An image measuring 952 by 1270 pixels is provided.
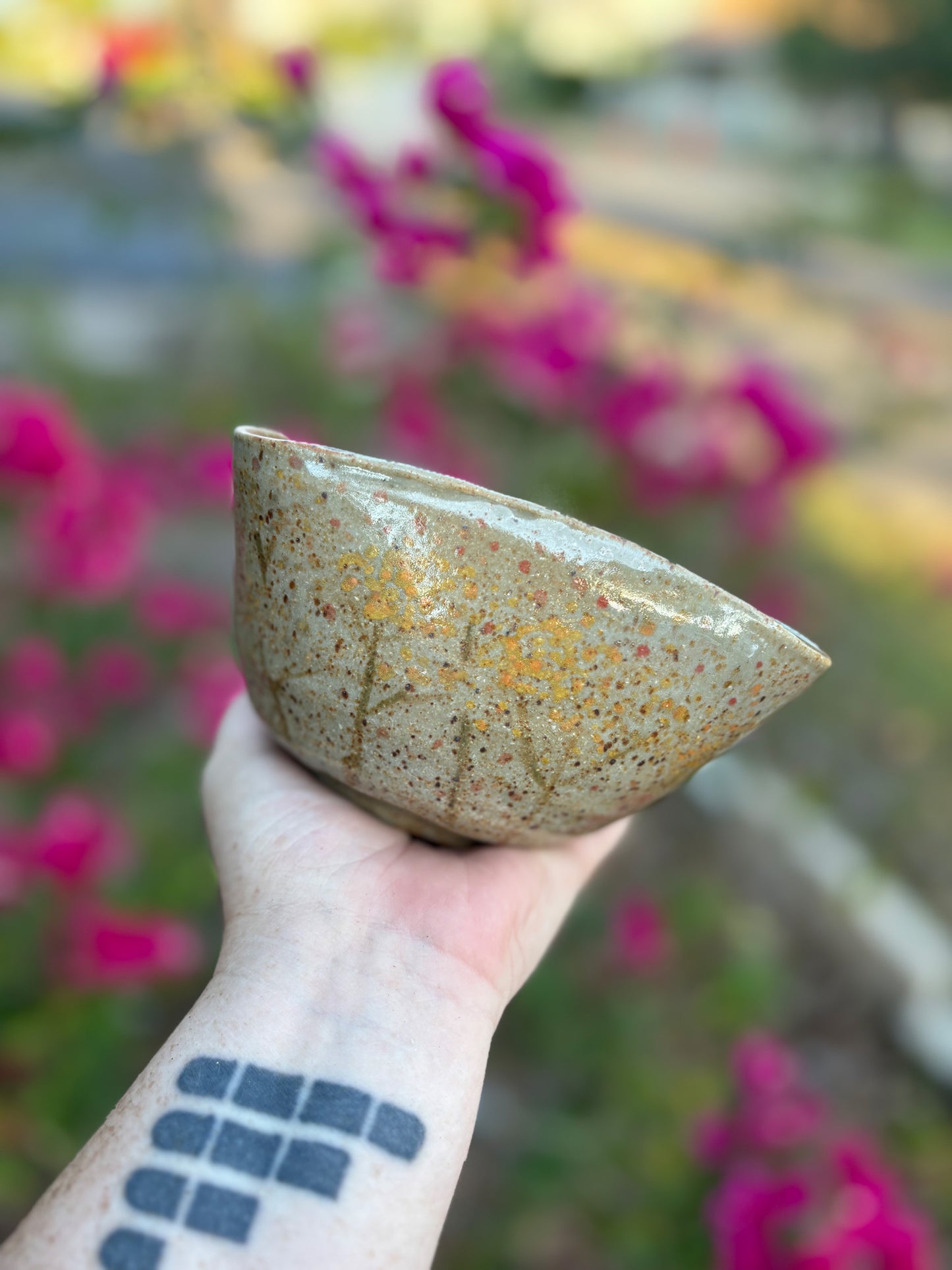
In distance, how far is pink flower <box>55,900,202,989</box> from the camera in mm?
1027

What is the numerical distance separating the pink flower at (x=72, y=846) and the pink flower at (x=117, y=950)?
1.6 inches

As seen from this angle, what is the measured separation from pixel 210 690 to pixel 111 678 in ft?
0.75

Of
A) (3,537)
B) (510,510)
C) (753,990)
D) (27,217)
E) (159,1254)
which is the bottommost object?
(753,990)

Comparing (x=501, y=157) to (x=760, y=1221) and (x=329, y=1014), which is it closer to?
(x=329, y=1014)

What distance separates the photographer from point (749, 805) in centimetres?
169

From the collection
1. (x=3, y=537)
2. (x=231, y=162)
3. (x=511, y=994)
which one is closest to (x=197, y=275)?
(x=231, y=162)

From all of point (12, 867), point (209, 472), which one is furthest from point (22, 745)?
point (209, 472)

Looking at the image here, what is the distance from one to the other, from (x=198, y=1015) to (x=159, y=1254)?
129 millimetres

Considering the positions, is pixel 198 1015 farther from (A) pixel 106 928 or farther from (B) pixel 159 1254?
(A) pixel 106 928

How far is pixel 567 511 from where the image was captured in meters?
0.71

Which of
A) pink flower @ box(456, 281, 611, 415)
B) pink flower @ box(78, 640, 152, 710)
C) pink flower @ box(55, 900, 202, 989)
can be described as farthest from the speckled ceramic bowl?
A: pink flower @ box(456, 281, 611, 415)

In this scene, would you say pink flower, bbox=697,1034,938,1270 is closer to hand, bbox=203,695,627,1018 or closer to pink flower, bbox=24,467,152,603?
hand, bbox=203,695,627,1018

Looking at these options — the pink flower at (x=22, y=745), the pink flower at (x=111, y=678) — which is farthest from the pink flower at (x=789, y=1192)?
the pink flower at (x=111, y=678)

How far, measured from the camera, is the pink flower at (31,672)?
4.59 ft
